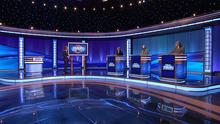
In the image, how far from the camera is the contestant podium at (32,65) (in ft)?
33.7

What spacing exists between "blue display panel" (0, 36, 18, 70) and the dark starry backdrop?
76.2 inches

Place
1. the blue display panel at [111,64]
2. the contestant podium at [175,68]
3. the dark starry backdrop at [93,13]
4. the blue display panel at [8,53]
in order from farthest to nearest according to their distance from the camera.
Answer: the blue display panel at [8,53] → the dark starry backdrop at [93,13] → the blue display panel at [111,64] → the contestant podium at [175,68]

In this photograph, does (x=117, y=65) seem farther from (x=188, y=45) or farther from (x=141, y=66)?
(x=188, y=45)

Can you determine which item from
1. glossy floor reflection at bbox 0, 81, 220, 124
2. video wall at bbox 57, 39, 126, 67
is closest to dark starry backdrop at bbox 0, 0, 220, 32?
video wall at bbox 57, 39, 126, 67

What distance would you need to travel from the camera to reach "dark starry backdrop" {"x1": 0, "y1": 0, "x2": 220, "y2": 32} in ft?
43.5

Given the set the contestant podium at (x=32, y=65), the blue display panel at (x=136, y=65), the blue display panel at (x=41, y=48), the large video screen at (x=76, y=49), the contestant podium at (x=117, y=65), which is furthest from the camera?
the blue display panel at (x=41, y=48)

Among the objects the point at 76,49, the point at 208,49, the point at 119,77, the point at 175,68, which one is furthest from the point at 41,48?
the point at 208,49

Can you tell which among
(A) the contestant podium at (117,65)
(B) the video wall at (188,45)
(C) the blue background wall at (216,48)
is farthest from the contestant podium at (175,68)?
(B) the video wall at (188,45)

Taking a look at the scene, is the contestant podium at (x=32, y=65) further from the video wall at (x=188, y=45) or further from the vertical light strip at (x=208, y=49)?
the vertical light strip at (x=208, y=49)

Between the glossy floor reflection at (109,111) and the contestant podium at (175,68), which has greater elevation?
the contestant podium at (175,68)

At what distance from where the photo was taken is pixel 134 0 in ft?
48.9

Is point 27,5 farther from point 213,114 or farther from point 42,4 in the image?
point 213,114

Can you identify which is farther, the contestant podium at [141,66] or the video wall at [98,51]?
the video wall at [98,51]

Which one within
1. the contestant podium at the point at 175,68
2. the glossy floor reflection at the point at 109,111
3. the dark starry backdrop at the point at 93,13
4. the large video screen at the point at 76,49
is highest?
the dark starry backdrop at the point at 93,13
